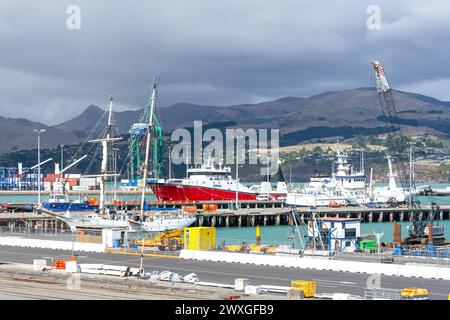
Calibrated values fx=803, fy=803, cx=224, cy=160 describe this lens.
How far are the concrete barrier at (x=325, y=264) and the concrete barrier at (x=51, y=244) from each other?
9409 mm

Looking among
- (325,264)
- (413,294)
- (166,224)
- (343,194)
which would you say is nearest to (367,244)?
(325,264)

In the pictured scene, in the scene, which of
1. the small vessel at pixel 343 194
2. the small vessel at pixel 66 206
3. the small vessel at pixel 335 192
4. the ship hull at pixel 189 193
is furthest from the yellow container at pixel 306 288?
the ship hull at pixel 189 193

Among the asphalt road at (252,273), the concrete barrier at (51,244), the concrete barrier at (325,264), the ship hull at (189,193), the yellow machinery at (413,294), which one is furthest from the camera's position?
the ship hull at (189,193)

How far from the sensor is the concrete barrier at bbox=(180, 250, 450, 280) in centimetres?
4850

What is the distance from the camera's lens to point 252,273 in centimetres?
5059

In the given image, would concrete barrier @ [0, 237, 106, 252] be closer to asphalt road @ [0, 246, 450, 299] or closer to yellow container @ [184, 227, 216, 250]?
asphalt road @ [0, 246, 450, 299]

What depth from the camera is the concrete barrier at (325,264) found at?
159 feet

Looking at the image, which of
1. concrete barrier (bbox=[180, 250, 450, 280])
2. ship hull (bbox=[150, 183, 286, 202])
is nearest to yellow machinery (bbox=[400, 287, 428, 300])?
concrete barrier (bbox=[180, 250, 450, 280])

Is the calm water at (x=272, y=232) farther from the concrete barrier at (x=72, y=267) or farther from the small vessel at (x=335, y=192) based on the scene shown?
the concrete barrier at (x=72, y=267)

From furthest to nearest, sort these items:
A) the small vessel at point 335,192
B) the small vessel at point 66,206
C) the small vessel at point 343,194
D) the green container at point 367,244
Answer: the small vessel at point 343,194 < the small vessel at point 335,192 < the small vessel at point 66,206 < the green container at point 367,244
